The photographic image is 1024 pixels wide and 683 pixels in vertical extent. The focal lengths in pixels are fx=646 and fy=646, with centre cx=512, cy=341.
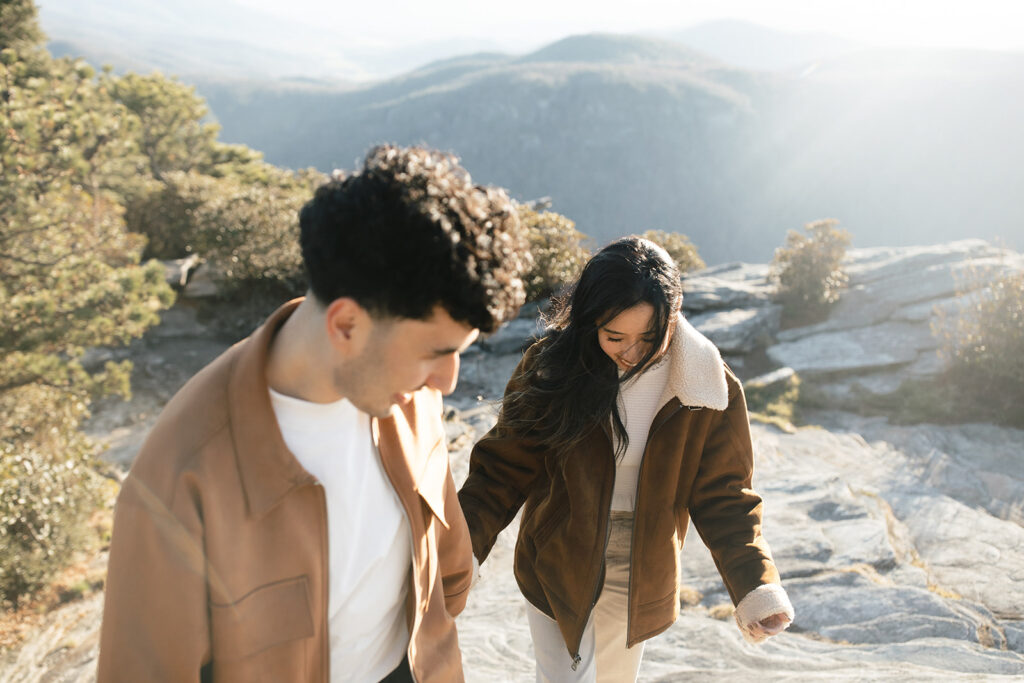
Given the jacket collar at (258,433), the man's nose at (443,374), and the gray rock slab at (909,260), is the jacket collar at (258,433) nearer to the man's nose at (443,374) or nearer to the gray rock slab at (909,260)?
the man's nose at (443,374)

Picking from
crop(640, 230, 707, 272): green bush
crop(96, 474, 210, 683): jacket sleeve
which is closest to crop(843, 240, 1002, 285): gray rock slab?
crop(640, 230, 707, 272): green bush

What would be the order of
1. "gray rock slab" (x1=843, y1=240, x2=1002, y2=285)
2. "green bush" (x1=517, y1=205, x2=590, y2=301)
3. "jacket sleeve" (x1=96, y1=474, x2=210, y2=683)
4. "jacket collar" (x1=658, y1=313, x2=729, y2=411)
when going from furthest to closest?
"gray rock slab" (x1=843, y1=240, x2=1002, y2=285)
"green bush" (x1=517, y1=205, x2=590, y2=301)
"jacket collar" (x1=658, y1=313, x2=729, y2=411)
"jacket sleeve" (x1=96, y1=474, x2=210, y2=683)

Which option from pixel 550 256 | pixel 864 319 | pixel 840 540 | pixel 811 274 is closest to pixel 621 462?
pixel 840 540

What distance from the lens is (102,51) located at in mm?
154000

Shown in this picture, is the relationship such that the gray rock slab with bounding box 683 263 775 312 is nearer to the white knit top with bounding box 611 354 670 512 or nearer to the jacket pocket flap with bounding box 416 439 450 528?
the white knit top with bounding box 611 354 670 512

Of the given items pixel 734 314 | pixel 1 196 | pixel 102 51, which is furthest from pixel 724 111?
pixel 102 51

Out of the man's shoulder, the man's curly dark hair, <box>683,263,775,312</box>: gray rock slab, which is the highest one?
the man's curly dark hair

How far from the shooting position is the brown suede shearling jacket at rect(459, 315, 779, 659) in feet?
6.75

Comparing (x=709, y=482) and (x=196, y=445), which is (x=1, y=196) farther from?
(x=709, y=482)

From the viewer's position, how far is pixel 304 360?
127 centimetres

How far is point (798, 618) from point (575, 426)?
246 centimetres

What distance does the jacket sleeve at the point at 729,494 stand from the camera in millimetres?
2062

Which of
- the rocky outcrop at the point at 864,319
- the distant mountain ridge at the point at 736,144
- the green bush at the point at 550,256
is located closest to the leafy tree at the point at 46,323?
the green bush at the point at 550,256

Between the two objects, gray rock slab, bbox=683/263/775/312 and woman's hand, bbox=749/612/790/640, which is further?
gray rock slab, bbox=683/263/775/312
